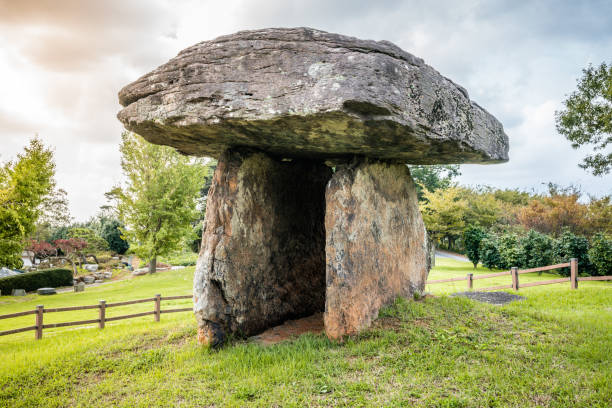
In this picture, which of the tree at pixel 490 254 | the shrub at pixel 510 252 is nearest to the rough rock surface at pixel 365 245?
the shrub at pixel 510 252

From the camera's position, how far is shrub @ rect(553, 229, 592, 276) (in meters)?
14.0

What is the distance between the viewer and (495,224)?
2762 cm

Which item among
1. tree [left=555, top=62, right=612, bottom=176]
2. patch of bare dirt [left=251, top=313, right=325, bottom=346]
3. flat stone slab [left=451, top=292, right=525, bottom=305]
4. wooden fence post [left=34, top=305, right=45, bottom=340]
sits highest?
tree [left=555, top=62, right=612, bottom=176]

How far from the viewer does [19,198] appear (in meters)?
13.2

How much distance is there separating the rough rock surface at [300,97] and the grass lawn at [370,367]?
286cm

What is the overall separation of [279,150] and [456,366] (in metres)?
4.20

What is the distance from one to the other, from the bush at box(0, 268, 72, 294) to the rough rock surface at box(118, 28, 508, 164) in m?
17.0

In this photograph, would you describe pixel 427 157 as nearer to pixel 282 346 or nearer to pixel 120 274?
pixel 282 346

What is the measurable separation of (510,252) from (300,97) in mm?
16517

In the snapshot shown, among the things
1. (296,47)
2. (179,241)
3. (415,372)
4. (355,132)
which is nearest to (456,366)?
(415,372)

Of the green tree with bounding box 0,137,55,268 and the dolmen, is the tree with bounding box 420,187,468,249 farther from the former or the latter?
the green tree with bounding box 0,137,55,268

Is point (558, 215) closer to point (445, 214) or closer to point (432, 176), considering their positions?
point (445, 214)

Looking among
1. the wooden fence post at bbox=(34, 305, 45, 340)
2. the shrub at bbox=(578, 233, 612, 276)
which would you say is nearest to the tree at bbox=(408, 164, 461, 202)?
the shrub at bbox=(578, 233, 612, 276)

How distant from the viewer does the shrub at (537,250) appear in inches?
626
